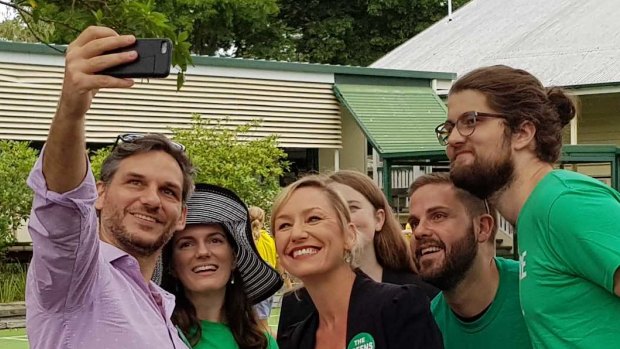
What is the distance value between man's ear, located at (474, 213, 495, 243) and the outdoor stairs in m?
15.0

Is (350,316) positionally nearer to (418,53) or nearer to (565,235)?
(565,235)

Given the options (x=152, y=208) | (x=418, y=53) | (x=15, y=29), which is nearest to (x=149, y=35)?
(x=152, y=208)

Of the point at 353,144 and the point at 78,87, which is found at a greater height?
the point at 353,144

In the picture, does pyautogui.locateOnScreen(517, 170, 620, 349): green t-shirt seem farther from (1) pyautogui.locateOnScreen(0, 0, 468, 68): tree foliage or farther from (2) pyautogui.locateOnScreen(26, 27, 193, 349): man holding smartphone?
(1) pyautogui.locateOnScreen(0, 0, 468, 68): tree foliage

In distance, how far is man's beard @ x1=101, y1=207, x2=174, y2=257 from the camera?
377 cm

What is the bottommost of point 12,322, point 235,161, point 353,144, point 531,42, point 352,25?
point 12,322

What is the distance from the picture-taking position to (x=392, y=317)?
3.70 metres

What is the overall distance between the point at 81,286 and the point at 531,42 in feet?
96.4

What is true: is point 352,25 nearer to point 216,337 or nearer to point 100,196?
point 216,337

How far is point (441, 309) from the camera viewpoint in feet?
13.7

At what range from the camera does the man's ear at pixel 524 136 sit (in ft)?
11.9

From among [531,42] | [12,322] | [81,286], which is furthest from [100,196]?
[531,42]

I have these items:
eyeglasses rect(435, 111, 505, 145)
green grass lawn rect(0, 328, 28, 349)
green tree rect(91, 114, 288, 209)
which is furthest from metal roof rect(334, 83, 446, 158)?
eyeglasses rect(435, 111, 505, 145)

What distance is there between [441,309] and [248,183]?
18.0 meters
